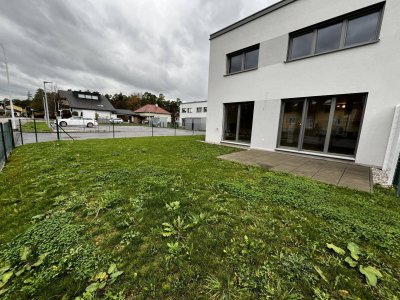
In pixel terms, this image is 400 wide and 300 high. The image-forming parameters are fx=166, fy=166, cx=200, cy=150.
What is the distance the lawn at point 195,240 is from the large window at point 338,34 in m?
5.12

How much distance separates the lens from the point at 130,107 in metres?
64.0

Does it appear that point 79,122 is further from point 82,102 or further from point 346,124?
point 346,124

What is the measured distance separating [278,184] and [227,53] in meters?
8.09

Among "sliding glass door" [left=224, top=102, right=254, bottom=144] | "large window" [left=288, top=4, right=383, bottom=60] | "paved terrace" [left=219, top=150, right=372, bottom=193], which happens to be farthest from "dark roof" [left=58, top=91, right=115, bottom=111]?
"paved terrace" [left=219, top=150, right=372, bottom=193]

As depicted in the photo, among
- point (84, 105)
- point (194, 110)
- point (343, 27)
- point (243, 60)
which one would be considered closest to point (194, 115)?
point (194, 110)

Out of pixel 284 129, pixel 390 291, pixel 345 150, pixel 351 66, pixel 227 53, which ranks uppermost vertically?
pixel 227 53

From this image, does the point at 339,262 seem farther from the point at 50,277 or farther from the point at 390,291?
the point at 50,277

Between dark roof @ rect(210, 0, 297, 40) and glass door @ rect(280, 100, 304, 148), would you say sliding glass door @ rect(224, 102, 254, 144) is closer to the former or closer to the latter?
glass door @ rect(280, 100, 304, 148)

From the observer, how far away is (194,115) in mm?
36719

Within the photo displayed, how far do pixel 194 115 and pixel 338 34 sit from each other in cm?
3164

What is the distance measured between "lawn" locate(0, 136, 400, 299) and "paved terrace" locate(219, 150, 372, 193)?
0.57 metres

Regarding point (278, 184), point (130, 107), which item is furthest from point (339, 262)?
point (130, 107)

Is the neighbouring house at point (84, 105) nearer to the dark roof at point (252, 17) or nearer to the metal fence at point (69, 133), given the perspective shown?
the metal fence at point (69, 133)

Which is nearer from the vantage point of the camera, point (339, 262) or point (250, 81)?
point (339, 262)
